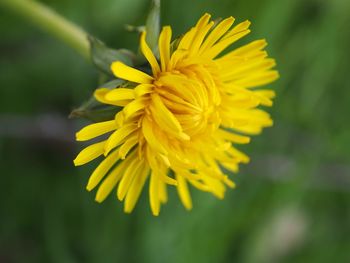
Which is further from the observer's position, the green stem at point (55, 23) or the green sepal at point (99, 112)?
the green stem at point (55, 23)

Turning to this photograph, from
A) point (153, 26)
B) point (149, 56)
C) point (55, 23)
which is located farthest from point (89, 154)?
point (55, 23)

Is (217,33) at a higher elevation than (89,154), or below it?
higher

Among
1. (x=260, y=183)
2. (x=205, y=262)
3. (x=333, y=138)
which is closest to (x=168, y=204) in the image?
(x=205, y=262)

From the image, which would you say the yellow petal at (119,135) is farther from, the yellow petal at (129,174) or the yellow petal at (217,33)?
the yellow petal at (217,33)

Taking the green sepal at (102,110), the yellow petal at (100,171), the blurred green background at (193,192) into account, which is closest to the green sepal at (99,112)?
the green sepal at (102,110)

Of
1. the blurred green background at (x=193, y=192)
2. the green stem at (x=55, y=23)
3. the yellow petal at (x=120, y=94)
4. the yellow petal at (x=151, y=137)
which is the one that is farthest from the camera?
the blurred green background at (x=193, y=192)

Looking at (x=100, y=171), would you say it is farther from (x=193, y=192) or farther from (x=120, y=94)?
(x=193, y=192)

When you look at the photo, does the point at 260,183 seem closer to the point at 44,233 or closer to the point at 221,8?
the point at 221,8
